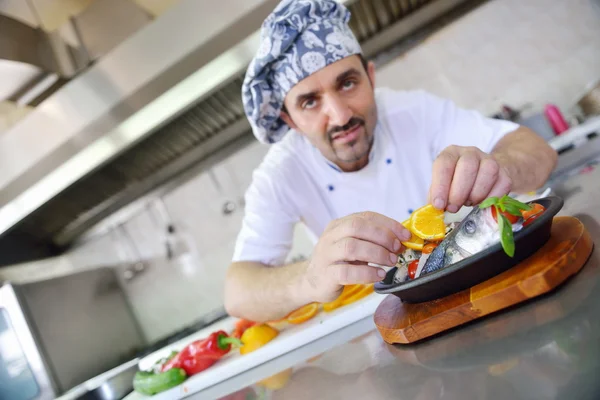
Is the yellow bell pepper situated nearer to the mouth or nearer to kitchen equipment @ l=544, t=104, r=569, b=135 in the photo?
the mouth

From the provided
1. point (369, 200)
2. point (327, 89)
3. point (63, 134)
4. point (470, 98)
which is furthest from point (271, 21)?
point (470, 98)

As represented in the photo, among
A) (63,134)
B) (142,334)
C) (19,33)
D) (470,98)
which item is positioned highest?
(19,33)

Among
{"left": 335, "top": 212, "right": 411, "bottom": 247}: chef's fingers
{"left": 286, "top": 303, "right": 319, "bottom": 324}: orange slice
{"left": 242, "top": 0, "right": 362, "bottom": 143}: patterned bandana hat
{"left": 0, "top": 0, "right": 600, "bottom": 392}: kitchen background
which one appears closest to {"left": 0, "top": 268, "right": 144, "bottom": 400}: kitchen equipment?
{"left": 0, "top": 0, "right": 600, "bottom": 392}: kitchen background

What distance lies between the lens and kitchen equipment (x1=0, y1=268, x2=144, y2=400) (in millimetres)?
2203

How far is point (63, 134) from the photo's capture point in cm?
164

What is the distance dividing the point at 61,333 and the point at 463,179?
Result: 7.92 feet

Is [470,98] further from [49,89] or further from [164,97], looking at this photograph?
[49,89]

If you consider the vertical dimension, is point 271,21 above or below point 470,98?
above

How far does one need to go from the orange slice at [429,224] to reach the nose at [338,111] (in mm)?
501

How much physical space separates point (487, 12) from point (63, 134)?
2.13 meters

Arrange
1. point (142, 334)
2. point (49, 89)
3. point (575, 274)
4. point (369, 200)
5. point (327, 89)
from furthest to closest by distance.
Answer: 1. point (142, 334)
2. point (49, 89)
3. point (369, 200)
4. point (327, 89)
5. point (575, 274)

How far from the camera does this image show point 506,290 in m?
0.52

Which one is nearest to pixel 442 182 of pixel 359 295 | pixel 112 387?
pixel 359 295

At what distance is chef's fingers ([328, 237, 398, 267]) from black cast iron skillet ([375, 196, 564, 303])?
0.21 ft
